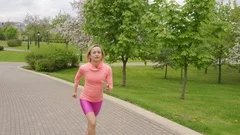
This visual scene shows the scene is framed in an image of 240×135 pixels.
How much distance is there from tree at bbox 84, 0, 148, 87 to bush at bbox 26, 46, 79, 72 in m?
13.7

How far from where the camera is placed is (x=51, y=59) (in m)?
31.1

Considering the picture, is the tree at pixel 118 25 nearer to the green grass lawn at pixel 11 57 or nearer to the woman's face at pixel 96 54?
the woman's face at pixel 96 54

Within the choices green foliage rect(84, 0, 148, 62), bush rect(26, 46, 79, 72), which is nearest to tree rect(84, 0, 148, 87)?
green foliage rect(84, 0, 148, 62)

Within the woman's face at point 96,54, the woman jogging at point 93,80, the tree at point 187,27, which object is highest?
the tree at point 187,27

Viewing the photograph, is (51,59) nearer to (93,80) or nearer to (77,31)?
(77,31)

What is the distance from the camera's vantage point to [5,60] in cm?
4772

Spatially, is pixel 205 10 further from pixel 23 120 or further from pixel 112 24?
pixel 23 120

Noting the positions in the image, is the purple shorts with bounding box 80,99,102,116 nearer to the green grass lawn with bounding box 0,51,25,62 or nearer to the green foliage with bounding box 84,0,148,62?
the green foliage with bounding box 84,0,148,62

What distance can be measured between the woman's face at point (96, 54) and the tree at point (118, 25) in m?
10.9

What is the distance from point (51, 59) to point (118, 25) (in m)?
15.4

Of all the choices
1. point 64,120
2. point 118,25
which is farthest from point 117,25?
point 64,120

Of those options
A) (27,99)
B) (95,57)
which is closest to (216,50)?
(27,99)

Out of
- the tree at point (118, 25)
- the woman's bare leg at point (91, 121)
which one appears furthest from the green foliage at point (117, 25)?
the woman's bare leg at point (91, 121)

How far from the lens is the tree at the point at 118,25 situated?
53.9ft
